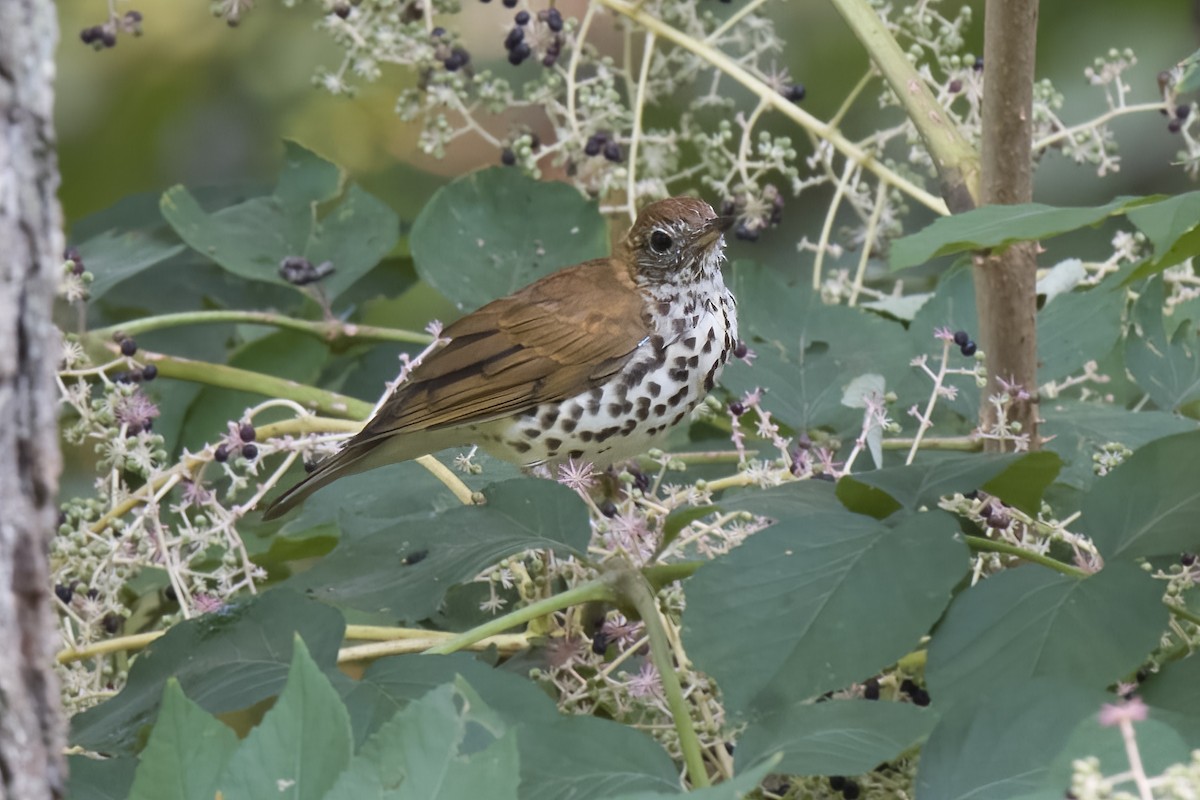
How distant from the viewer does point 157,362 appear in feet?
5.87

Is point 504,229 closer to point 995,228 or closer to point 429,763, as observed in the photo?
point 995,228

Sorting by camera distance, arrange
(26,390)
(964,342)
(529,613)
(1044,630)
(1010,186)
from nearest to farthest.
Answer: (26,390), (1044,630), (529,613), (1010,186), (964,342)

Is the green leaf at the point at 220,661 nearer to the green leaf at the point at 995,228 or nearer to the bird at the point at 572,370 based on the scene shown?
the green leaf at the point at 995,228

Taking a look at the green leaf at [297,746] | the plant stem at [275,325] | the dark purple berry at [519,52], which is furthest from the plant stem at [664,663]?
the dark purple berry at [519,52]

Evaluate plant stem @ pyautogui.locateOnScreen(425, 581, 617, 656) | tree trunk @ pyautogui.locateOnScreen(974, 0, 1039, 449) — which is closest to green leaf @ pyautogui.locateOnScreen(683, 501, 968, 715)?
plant stem @ pyautogui.locateOnScreen(425, 581, 617, 656)

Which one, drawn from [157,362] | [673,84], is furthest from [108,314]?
[673,84]

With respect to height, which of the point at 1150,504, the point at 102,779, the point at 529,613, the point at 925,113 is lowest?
the point at 102,779

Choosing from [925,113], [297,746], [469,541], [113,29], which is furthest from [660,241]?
[297,746]

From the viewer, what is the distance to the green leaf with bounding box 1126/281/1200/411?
162cm

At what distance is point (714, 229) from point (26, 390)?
1.37 metres

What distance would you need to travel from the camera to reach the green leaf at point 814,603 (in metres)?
0.96

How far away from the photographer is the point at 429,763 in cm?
78

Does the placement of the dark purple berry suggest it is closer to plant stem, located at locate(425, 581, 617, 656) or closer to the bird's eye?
the bird's eye

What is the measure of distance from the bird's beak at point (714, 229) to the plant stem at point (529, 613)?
939 millimetres
